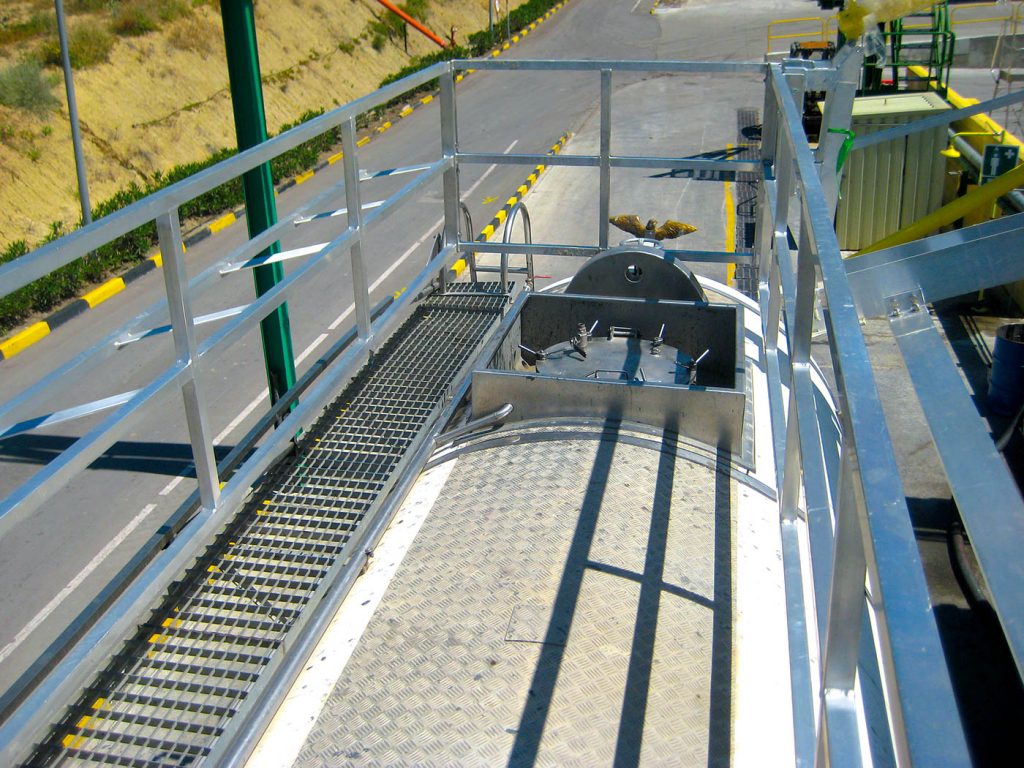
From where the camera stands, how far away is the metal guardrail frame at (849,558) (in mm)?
1144

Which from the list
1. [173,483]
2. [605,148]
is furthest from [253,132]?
[173,483]

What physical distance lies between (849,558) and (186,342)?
7.47ft

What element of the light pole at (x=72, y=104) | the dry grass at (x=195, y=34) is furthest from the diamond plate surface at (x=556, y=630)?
the dry grass at (x=195, y=34)

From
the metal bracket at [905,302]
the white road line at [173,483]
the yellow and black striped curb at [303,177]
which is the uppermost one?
the metal bracket at [905,302]

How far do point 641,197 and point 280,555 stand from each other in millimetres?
15311

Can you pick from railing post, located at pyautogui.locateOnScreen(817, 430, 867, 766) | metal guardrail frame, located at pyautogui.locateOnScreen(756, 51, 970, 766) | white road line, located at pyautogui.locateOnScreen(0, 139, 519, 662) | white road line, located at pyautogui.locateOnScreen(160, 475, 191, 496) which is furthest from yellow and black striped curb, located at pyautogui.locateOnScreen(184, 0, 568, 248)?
A: railing post, located at pyautogui.locateOnScreen(817, 430, 867, 766)

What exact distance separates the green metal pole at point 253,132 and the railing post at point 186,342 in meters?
2.39

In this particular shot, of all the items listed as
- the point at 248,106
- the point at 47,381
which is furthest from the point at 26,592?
the point at 47,381

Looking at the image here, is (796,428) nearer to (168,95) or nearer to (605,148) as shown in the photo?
(605,148)

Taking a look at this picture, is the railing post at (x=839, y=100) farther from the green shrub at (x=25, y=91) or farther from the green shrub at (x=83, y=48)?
the green shrub at (x=83, y=48)

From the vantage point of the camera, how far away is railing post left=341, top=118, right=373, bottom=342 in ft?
14.5

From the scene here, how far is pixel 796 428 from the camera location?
9.59ft

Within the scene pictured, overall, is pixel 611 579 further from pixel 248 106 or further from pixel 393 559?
pixel 248 106

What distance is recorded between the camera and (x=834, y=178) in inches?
203
